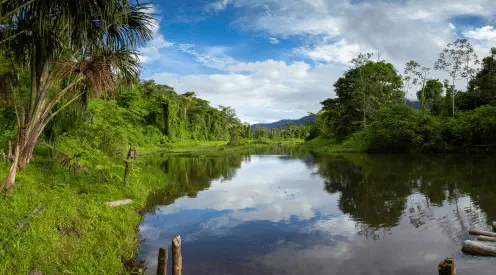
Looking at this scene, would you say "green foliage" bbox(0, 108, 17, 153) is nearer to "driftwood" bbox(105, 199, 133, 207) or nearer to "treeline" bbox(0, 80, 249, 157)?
"treeline" bbox(0, 80, 249, 157)

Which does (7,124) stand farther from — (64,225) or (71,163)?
(64,225)

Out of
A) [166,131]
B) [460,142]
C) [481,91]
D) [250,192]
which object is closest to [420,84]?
[481,91]

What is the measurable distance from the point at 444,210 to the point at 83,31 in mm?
12087

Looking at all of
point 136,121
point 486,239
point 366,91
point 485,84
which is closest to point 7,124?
point 136,121

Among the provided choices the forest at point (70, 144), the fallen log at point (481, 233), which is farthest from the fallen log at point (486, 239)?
the forest at point (70, 144)

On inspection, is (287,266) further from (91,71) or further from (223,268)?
(91,71)

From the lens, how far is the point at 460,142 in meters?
30.0

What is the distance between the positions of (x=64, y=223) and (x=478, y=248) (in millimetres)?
8611

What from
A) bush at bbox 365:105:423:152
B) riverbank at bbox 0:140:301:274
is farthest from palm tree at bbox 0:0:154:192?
bush at bbox 365:105:423:152

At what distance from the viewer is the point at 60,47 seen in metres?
9.14

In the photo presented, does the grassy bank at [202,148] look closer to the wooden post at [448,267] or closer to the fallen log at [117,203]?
the fallen log at [117,203]

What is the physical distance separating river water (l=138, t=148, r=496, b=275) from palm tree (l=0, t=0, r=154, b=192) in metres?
4.45

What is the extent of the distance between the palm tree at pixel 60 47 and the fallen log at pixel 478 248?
10.2 m

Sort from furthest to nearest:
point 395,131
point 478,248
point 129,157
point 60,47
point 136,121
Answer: point 395,131, point 136,121, point 129,157, point 60,47, point 478,248
